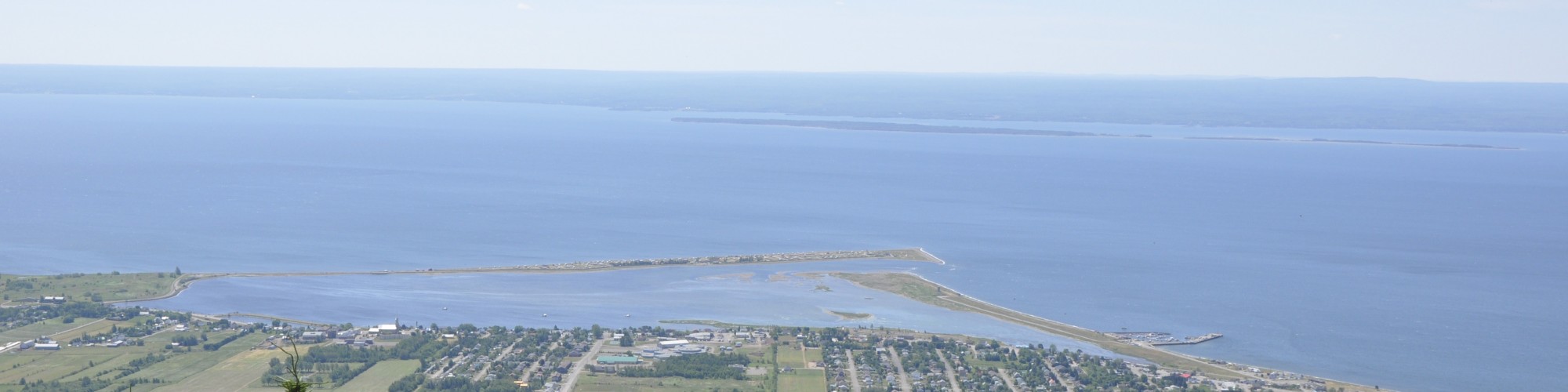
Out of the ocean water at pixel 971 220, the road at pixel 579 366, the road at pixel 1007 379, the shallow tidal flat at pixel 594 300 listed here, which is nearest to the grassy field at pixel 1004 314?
the shallow tidal flat at pixel 594 300

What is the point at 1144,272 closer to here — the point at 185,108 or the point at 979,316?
the point at 979,316

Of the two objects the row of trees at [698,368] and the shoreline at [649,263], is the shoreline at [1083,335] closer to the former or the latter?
the shoreline at [649,263]

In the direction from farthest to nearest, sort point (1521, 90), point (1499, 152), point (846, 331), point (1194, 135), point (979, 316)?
point (1521, 90) < point (1194, 135) < point (1499, 152) < point (979, 316) < point (846, 331)

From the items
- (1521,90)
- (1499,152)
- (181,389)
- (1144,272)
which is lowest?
(181,389)

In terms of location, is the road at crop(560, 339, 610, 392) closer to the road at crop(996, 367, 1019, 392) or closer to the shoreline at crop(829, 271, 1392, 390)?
the road at crop(996, 367, 1019, 392)

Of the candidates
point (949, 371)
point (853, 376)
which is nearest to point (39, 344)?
point (853, 376)

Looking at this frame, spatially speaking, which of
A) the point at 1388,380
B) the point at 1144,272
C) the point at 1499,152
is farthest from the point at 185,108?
the point at 1388,380

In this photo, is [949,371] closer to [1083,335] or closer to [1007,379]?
[1007,379]
